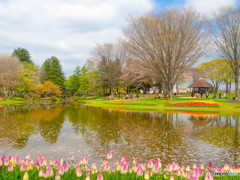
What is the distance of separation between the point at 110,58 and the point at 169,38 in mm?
24148

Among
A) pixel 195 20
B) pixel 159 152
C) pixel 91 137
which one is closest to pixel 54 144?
pixel 91 137

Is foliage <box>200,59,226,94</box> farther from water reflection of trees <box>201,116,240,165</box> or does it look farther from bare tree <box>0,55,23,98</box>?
bare tree <box>0,55,23,98</box>

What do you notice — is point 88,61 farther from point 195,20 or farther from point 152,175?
point 152,175

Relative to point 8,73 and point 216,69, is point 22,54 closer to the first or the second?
point 8,73

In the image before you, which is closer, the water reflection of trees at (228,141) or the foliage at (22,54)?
the water reflection of trees at (228,141)

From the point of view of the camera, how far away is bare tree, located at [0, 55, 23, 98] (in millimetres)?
49119

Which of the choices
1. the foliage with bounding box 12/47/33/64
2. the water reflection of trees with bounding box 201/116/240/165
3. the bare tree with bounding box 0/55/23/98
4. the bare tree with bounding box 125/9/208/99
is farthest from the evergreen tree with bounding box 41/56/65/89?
the water reflection of trees with bounding box 201/116/240/165

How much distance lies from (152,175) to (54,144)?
644 cm

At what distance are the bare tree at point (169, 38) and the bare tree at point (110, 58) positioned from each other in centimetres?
1877

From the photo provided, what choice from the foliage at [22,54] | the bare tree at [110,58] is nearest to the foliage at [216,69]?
the bare tree at [110,58]

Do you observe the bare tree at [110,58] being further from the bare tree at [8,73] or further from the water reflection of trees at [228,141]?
the water reflection of trees at [228,141]

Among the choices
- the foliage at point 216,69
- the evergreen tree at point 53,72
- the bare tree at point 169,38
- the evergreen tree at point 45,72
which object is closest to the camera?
the bare tree at point 169,38

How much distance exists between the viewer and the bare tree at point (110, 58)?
49094 mm

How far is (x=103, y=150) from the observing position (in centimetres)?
754
